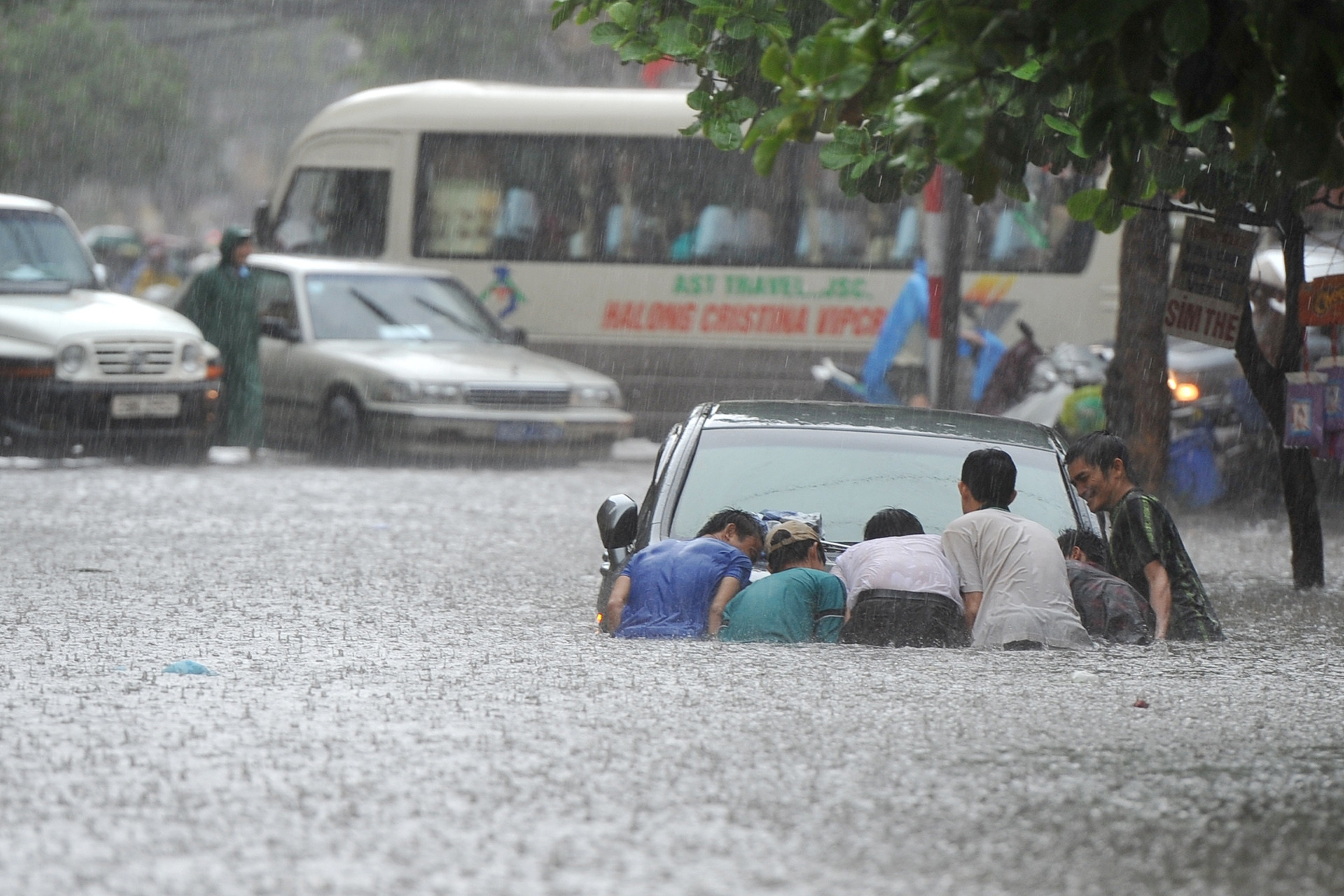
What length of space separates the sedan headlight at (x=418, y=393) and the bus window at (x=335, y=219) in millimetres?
5032

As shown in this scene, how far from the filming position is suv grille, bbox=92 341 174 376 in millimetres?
15492

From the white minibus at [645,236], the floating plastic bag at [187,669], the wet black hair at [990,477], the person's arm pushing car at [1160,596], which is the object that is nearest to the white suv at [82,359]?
the white minibus at [645,236]

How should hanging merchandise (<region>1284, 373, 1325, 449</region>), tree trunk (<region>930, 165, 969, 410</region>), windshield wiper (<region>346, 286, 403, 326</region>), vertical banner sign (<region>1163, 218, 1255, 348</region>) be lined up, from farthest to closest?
windshield wiper (<region>346, 286, 403, 326</region>), tree trunk (<region>930, 165, 969, 410</region>), vertical banner sign (<region>1163, 218, 1255, 348</region>), hanging merchandise (<region>1284, 373, 1325, 449</region>)

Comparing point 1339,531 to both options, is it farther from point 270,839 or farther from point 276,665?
point 270,839

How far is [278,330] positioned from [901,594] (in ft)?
36.1

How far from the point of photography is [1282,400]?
9.98 metres

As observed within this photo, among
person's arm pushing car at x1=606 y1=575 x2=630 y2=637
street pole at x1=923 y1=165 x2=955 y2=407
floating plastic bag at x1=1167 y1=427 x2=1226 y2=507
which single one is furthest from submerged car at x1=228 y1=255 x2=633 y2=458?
person's arm pushing car at x1=606 y1=575 x2=630 y2=637

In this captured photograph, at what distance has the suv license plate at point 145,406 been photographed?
15.6 metres

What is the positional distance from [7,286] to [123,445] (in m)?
1.47

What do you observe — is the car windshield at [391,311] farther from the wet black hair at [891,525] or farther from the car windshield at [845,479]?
the wet black hair at [891,525]

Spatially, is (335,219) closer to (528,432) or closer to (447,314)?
(447,314)

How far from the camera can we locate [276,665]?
6953 millimetres

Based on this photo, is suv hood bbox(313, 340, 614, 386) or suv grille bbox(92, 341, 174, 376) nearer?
suv grille bbox(92, 341, 174, 376)

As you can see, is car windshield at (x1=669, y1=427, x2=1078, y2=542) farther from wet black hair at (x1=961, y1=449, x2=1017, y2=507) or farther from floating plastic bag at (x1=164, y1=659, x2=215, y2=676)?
floating plastic bag at (x1=164, y1=659, x2=215, y2=676)
